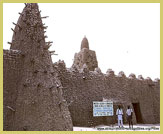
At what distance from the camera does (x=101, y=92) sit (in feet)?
54.6

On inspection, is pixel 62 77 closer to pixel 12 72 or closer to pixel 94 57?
pixel 12 72

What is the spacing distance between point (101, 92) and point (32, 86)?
743cm

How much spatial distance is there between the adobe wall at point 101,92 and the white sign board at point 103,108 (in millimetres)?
361

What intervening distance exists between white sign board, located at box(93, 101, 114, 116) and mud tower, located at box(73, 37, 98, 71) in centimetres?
659

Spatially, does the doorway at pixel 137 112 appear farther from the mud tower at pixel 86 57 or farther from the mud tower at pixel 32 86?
the mud tower at pixel 32 86

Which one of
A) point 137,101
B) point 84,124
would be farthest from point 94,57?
point 84,124

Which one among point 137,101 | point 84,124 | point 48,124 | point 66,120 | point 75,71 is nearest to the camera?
A: point 48,124

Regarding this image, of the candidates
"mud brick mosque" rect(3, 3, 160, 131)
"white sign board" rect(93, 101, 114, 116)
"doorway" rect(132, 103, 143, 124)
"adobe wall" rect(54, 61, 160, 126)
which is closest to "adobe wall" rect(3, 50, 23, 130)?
"mud brick mosque" rect(3, 3, 160, 131)

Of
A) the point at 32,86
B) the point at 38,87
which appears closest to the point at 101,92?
the point at 38,87

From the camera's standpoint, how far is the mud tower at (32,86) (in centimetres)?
987

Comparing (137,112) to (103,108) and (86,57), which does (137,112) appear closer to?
(103,108)

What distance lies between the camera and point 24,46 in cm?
1130

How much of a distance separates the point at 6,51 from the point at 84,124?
23.0 feet

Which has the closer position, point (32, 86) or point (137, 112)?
point (32, 86)
